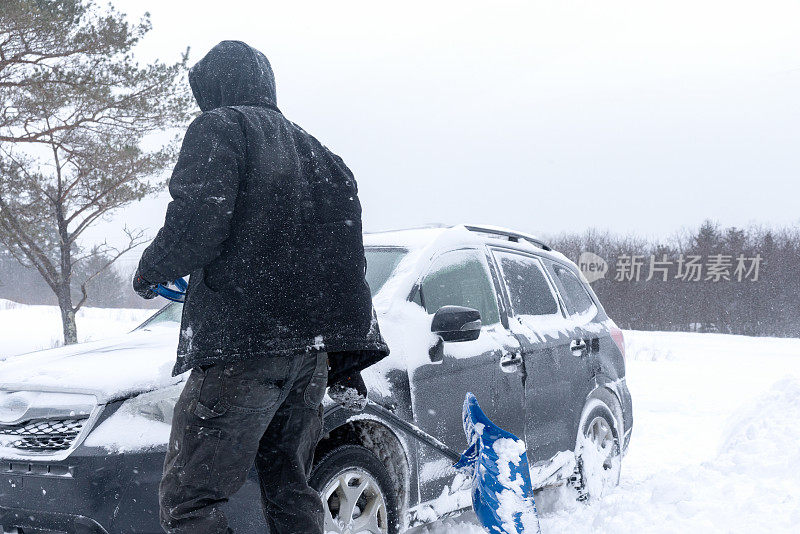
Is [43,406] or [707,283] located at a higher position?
[43,406]

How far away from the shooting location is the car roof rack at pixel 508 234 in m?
4.19

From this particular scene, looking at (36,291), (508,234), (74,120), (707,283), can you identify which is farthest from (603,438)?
(36,291)

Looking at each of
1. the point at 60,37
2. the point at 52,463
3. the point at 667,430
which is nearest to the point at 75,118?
the point at 60,37

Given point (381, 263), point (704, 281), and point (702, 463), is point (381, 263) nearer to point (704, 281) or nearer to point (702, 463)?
point (702, 463)

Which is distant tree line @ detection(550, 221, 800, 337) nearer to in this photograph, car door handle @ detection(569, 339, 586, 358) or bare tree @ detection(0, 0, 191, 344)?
bare tree @ detection(0, 0, 191, 344)

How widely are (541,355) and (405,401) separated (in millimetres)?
1290

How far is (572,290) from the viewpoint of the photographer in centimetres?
503

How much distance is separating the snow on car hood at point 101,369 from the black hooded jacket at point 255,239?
0.56 m

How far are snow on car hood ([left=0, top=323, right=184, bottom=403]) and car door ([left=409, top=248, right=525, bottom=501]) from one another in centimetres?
112

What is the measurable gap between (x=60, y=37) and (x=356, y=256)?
14029mm

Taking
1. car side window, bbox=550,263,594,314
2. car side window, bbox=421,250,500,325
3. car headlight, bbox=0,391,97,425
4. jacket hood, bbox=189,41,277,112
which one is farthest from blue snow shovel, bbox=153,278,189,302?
car side window, bbox=550,263,594,314

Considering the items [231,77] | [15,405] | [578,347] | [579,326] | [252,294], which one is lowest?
[578,347]

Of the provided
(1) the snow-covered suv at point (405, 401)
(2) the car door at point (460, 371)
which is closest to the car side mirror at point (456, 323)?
(1) the snow-covered suv at point (405, 401)

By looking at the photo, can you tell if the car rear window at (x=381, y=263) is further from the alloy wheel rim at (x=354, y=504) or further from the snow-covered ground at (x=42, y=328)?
the snow-covered ground at (x=42, y=328)
